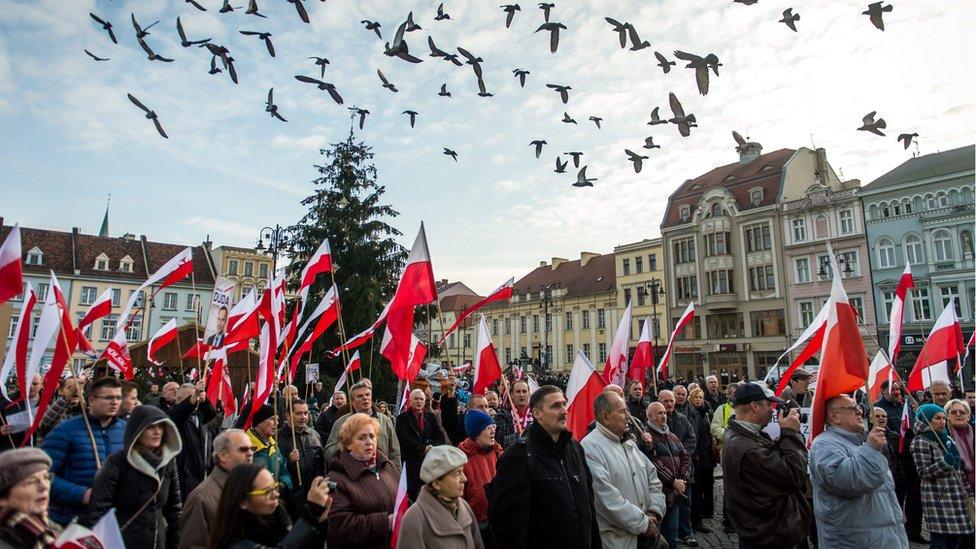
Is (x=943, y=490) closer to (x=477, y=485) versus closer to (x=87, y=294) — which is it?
(x=477, y=485)

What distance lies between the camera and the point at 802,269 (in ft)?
144

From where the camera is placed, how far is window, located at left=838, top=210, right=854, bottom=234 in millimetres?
41938

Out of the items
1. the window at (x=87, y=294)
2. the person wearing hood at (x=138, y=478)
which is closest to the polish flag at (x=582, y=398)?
the person wearing hood at (x=138, y=478)

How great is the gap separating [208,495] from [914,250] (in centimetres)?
4482

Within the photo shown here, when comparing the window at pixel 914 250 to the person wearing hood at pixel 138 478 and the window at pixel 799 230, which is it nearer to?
the window at pixel 799 230

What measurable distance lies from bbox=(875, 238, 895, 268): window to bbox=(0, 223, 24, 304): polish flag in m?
44.8

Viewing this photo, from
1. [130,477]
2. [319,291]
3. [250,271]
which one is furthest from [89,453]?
[250,271]

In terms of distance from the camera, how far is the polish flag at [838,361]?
4.94m

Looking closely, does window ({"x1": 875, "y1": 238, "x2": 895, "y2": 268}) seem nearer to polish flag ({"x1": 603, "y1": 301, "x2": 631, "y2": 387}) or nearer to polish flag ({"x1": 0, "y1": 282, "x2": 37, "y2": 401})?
polish flag ({"x1": 603, "y1": 301, "x2": 631, "y2": 387})

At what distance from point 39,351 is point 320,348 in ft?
63.1

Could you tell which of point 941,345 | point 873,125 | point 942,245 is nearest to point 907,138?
point 873,125

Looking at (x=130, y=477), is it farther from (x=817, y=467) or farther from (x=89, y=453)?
(x=817, y=467)

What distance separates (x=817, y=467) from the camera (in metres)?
4.55

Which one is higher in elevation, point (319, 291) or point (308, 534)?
point (319, 291)
